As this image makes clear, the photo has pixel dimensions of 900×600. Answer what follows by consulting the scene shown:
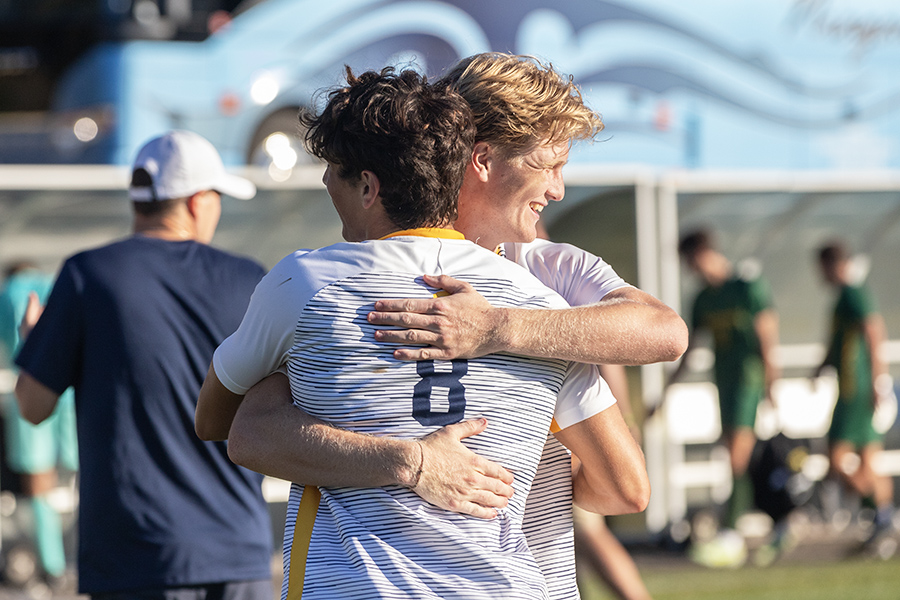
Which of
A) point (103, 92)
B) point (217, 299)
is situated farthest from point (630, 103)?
point (217, 299)

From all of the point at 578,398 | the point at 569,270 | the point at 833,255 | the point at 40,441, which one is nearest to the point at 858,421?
the point at 833,255

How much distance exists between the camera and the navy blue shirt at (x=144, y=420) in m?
2.53

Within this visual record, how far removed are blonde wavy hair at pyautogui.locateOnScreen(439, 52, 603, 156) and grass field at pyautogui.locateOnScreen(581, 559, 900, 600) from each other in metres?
4.28

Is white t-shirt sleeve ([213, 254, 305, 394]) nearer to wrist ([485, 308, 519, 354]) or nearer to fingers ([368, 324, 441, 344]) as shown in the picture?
fingers ([368, 324, 441, 344])

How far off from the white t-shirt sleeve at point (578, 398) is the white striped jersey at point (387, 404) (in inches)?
1.6

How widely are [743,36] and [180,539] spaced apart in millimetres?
8139

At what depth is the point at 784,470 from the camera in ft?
23.5

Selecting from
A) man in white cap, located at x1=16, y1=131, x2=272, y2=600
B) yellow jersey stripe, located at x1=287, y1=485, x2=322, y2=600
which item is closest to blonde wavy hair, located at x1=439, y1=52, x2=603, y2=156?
yellow jersey stripe, located at x1=287, y1=485, x2=322, y2=600

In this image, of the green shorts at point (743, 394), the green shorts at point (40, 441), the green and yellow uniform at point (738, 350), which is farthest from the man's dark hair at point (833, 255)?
the green shorts at point (40, 441)

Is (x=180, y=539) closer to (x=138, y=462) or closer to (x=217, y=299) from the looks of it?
(x=138, y=462)

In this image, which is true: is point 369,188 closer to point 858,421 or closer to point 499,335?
point 499,335

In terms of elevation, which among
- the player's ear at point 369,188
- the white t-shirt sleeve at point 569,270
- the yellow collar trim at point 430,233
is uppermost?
the player's ear at point 369,188

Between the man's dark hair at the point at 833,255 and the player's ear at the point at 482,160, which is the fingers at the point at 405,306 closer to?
the player's ear at the point at 482,160

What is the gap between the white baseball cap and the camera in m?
2.77
